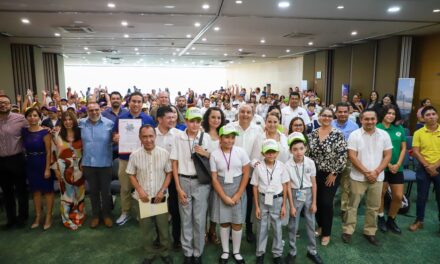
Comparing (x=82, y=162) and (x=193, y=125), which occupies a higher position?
(x=193, y=125)

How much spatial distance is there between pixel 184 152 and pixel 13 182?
267 centimetres

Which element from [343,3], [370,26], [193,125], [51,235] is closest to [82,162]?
[51,235]

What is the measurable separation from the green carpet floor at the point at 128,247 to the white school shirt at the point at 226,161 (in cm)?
104

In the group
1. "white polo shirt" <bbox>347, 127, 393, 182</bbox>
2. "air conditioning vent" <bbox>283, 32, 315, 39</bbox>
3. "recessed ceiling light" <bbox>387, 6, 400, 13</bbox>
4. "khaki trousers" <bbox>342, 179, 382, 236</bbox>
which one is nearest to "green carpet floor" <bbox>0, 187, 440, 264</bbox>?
"khaki trousers" <bbox>342, 179, 382, 236</bbox>

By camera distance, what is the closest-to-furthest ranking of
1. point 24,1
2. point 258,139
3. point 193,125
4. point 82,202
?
1. point 193,125
2. point 258,139
3. point 82,202
4. point 24,1

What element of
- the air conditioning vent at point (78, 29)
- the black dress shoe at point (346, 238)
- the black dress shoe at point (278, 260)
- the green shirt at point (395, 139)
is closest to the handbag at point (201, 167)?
the black dress shoe at point (278, 260)

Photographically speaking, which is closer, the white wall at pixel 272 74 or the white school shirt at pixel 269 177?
the white school shirt at pixel 269 177

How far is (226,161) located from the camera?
9.75 ft

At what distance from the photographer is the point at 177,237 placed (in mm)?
3428

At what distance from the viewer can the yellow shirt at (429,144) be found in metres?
3.83

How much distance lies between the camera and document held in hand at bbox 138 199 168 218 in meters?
3.00

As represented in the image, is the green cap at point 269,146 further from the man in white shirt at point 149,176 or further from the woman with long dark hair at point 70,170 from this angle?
the woman with long dark hair at point 70,170

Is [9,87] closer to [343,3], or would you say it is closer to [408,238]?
[343,3]

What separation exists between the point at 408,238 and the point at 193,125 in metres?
3.07
